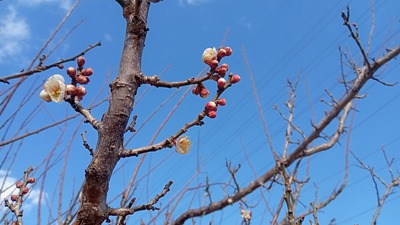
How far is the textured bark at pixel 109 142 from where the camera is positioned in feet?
2.43

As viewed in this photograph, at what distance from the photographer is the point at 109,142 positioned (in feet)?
2.48

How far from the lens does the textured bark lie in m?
0.74

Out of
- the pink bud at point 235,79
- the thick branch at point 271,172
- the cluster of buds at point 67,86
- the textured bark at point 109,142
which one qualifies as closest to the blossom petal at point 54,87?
the cluster of buds at point 67,86

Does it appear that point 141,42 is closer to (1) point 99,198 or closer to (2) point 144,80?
(2) point 144,80

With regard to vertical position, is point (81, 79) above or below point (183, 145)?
above

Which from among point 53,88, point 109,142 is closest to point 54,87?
point 53,88

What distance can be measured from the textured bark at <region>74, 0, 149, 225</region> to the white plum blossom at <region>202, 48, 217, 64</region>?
0.18 m

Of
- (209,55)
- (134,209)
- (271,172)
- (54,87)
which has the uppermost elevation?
(271,172)

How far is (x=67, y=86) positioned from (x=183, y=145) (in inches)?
11.0

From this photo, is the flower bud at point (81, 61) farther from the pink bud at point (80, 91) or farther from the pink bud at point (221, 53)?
the pink bud at point (221, 53)

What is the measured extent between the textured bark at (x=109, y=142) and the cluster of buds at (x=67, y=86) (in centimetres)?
9

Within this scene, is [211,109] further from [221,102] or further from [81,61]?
[81,61]

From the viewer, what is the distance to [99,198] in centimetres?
75

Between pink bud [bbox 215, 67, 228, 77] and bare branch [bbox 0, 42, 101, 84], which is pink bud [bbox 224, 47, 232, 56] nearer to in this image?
pink bud [bbox 215, 67, 228, 77]
